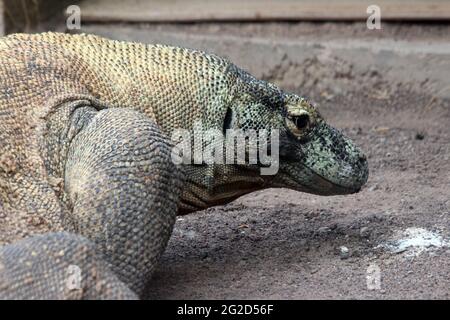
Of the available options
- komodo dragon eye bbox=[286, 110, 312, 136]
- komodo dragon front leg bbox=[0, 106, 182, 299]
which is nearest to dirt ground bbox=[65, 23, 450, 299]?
komodo dragon front leg bbox=[0, 106, 182, 299]

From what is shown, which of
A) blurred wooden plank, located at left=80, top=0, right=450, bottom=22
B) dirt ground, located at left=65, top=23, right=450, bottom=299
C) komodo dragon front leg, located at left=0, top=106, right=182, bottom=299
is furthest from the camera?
blurred wooden plank, located at left=80, top=0, right=450, bottom=22

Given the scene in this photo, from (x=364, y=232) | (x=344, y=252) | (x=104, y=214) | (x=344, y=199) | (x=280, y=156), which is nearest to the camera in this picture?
(x=104, y=214)

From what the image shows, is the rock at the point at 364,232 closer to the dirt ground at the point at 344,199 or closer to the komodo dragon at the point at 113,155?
the dirt ground at the point at 344,199

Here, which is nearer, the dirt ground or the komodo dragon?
the komodo dragon

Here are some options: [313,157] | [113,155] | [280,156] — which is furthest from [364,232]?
[113,155]

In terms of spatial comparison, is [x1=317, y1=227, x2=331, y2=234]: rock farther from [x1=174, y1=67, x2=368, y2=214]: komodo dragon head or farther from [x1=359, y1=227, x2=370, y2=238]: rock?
[x1=174, y1=67, x2=368, y2=214]: komodo dragon head

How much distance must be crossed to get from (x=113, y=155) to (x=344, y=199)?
2.30 metres

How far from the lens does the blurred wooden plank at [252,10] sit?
7797 millimetres

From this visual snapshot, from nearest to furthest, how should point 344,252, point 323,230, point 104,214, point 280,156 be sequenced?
1. point 104,214
2. point 280,156
3. point 344,252
4. point 323,230

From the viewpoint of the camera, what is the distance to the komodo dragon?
319cm

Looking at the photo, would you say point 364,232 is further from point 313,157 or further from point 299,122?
point 299,122

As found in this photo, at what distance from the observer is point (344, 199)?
554 cm
